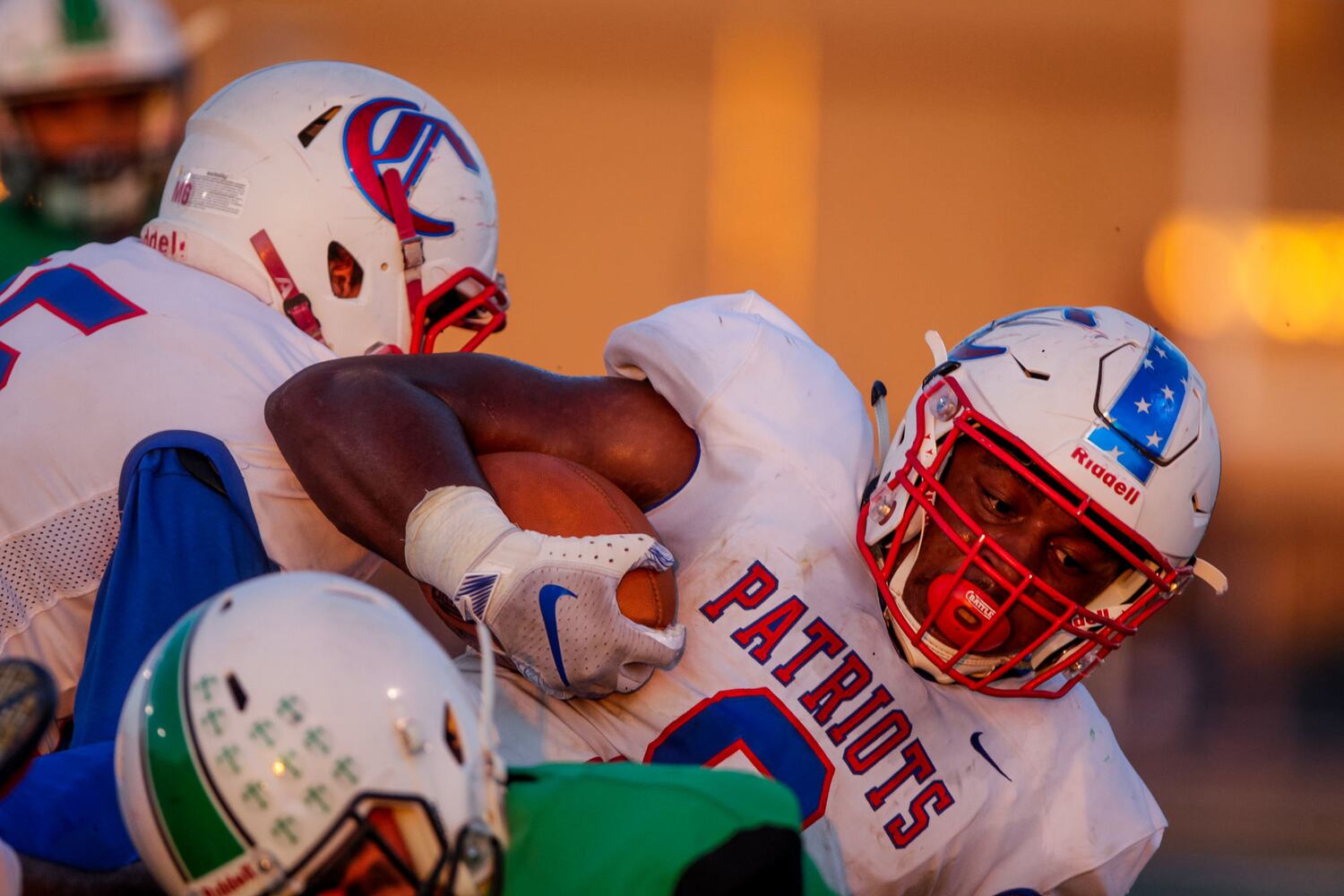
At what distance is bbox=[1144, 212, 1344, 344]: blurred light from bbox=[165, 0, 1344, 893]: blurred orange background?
0.02m

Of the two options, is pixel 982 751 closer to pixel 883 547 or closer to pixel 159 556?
pixel 883 547

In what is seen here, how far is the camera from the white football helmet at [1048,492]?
2.43m

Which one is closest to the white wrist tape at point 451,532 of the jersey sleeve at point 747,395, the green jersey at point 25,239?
the jersey sleeve at point 747,395

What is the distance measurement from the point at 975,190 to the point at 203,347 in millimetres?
6748

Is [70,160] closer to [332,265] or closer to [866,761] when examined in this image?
[332,265]

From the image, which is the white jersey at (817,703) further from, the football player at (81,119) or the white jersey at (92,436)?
the football player at (81,119)

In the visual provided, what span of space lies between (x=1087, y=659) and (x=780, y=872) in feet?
3.80

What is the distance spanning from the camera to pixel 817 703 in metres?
2.44

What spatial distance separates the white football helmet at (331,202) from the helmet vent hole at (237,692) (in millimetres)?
1323

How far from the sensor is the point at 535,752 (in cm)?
238

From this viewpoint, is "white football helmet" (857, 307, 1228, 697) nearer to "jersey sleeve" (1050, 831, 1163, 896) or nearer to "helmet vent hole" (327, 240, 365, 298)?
"jersey sleeve" (1050, 831, 1163, 896)

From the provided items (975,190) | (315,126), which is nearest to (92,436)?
(315,126)

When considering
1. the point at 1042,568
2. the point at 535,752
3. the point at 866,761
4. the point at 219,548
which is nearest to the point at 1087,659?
the point at 1042,568

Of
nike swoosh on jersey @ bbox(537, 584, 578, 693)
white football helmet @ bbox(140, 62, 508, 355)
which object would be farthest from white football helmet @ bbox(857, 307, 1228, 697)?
white football helmet @ bbox(140, 62, 508, 355)
